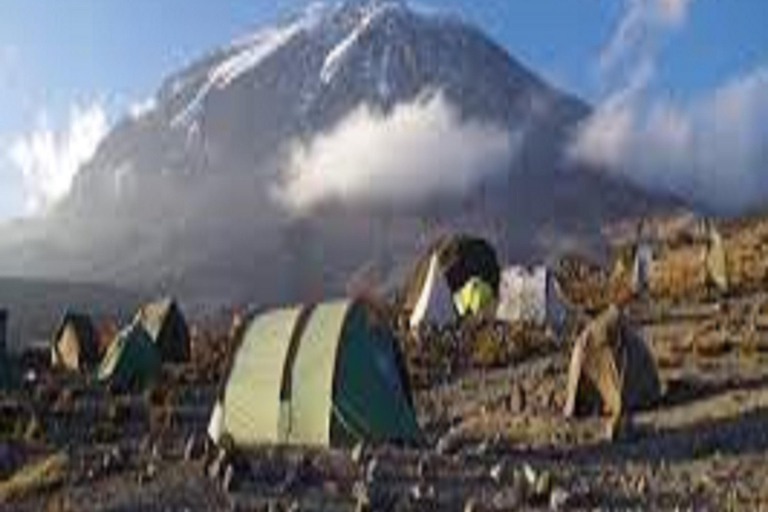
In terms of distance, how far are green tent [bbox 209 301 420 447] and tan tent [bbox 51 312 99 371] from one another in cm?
2260

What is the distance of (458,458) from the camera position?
2364cm

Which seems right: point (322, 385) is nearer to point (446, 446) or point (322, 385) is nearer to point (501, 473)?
point (446, 446)

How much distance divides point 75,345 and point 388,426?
25453 millimetres

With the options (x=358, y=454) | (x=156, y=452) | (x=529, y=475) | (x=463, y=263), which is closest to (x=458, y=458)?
(x=358, y=454)

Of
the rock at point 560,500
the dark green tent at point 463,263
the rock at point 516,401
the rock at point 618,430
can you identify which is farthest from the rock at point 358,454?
the dark green tent at point 463,263

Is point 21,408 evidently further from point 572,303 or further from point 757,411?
point 572,303

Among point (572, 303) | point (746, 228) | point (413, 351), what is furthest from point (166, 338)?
point (746, 228)

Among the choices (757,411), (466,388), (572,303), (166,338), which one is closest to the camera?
(757,411)

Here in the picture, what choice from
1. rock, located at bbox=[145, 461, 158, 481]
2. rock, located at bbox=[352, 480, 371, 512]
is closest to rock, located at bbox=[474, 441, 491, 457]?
rock, located at bbox=[352, 480, 371, 512]

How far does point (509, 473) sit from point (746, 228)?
68371mm

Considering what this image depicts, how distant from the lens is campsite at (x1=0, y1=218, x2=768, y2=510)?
21.2m

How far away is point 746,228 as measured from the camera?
88.7m

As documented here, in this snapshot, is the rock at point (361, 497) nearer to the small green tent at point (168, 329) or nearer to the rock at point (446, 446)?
the rock at point (446, 446)

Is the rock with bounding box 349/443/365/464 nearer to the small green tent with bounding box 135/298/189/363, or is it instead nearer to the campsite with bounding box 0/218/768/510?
the campsite with bounding box 0/218/768/510
